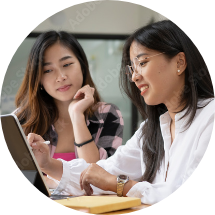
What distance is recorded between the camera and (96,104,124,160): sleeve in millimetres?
1271

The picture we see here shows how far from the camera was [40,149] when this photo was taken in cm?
96

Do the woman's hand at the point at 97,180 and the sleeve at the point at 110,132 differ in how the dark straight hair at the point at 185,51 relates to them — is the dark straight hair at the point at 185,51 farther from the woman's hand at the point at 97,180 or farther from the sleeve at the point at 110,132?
the sleeve at the point at 110,132

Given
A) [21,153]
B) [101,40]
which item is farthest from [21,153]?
[101,40]

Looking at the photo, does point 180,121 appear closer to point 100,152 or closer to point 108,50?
point 100,152

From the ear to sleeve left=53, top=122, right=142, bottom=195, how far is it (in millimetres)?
356

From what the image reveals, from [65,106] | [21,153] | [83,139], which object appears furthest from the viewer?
[65,106]

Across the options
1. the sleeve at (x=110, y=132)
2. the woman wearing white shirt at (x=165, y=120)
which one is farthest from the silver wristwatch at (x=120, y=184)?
the sleeve at (x=110, y=132)

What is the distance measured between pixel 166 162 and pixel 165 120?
0.53 ft

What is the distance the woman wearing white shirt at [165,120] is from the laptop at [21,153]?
0.33 ft

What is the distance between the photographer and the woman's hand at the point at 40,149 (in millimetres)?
925

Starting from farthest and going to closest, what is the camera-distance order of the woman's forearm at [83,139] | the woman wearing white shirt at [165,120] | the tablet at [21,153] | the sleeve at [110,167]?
the woman's forearm at [83,139]
the sleeve at [110,167]
the woman wearing white shirt at [165,120]
the tablet at [21,153]

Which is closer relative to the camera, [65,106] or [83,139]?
[83,139]

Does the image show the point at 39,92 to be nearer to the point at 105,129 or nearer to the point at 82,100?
the point at 82,100

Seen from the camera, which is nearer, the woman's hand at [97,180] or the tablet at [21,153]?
the tablet at [21,153]
